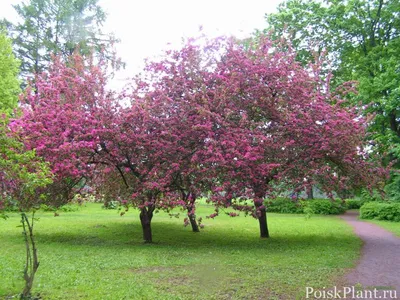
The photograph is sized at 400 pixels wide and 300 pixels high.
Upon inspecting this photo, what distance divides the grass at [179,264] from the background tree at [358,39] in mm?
9507

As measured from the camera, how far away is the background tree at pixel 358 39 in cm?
1967

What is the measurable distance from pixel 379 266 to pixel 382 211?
13152 millimetres

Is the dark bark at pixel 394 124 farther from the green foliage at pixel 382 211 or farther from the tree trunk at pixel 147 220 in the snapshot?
the tree trunk at pixel 147 220

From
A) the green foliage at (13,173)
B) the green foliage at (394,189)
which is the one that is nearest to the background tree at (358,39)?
the green foliage at (394,189)

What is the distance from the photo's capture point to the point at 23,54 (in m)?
29.1

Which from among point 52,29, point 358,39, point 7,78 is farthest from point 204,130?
point 52,29

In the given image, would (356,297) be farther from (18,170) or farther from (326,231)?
(326,231)

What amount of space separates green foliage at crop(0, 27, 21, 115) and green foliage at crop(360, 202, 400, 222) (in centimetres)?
2077

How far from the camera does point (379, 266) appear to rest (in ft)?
26.1

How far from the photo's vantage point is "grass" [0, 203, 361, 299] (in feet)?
19.5

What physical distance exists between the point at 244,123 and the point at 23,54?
25.2m

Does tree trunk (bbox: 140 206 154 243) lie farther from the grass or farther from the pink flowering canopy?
the pink flowering canopy

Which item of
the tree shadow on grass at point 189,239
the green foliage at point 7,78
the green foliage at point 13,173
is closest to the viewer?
the green foliage at point 13,173

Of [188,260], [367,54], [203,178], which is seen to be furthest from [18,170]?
[367,54]
